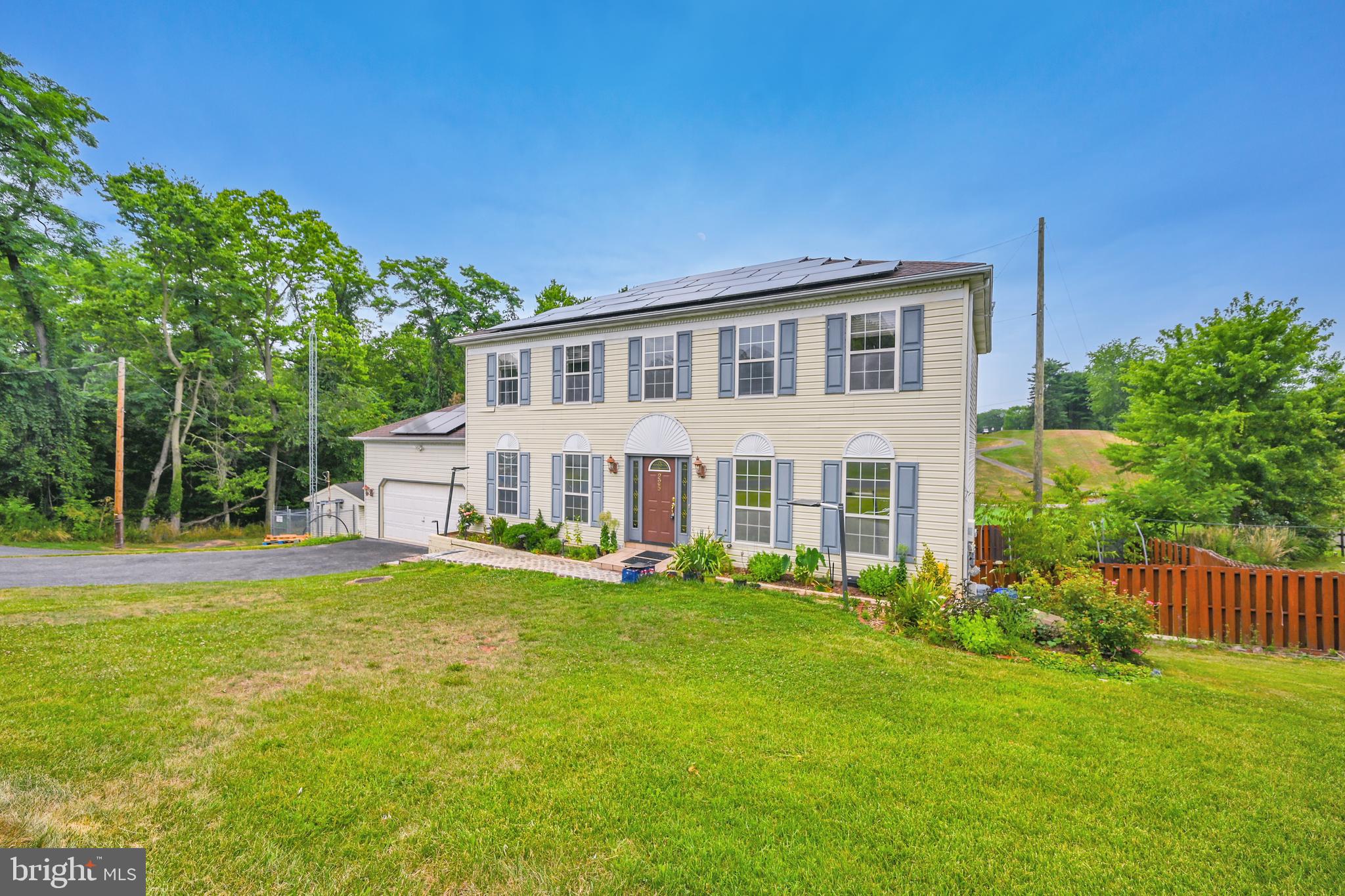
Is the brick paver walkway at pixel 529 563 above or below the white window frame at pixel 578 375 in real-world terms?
below

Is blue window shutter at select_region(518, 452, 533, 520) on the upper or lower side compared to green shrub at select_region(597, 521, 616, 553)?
upper

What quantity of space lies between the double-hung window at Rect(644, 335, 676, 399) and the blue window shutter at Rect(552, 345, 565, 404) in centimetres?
263

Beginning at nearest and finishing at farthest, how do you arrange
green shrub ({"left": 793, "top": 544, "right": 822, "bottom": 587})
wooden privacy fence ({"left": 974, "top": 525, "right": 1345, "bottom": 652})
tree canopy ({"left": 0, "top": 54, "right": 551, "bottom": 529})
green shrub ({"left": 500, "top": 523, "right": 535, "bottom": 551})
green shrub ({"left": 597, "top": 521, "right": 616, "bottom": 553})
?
1. wooden privacy fence ({"left": 974, "top": 525, "right": 1345, "bottom": 652})
2. green shrub ({"left": 793, "top": 544, "right": 822, "bottom": 587})
3. green shrub ({"left": 597, "top": 521, "right": 616, "bottom": 553})
4. green shrub ({"left": 500, "top": 523, "right": 535, "bottom": 551})
5. tree canopy ({"left": 0, "top": 54, "right": 551, "bottom": 529})

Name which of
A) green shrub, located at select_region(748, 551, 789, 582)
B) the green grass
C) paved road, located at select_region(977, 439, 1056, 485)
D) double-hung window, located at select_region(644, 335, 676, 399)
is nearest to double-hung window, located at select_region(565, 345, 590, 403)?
double-hung window, located at select_region(644, 335, 676, 399)

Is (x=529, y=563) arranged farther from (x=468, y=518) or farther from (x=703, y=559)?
(x=703, y=559)

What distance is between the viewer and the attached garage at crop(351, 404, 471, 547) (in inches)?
631

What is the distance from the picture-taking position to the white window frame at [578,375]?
501 inches

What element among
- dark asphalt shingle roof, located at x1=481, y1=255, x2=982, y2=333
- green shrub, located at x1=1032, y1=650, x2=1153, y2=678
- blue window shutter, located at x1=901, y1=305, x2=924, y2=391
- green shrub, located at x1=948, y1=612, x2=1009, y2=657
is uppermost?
dark asphalt shingle roof, located at x1=481, y1=255, x2=982, y2=333

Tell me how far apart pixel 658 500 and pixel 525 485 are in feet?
14.3

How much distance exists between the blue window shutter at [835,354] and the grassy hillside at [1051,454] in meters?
23.5

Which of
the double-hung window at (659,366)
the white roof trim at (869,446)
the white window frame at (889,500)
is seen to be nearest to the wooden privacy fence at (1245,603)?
the white window frame at (889,500)

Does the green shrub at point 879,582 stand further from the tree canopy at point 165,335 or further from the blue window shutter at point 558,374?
the tree canopy at point 165,335

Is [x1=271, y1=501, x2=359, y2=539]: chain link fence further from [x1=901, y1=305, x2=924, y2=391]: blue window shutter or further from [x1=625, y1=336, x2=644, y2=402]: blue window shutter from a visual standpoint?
[x1=901, y1=305, x2=924, y2=391]: blue window shutter

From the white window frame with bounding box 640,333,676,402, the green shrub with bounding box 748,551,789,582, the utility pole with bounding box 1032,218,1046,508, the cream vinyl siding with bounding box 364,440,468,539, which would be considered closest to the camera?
the green shrub with bounding box 748,551,789,582
